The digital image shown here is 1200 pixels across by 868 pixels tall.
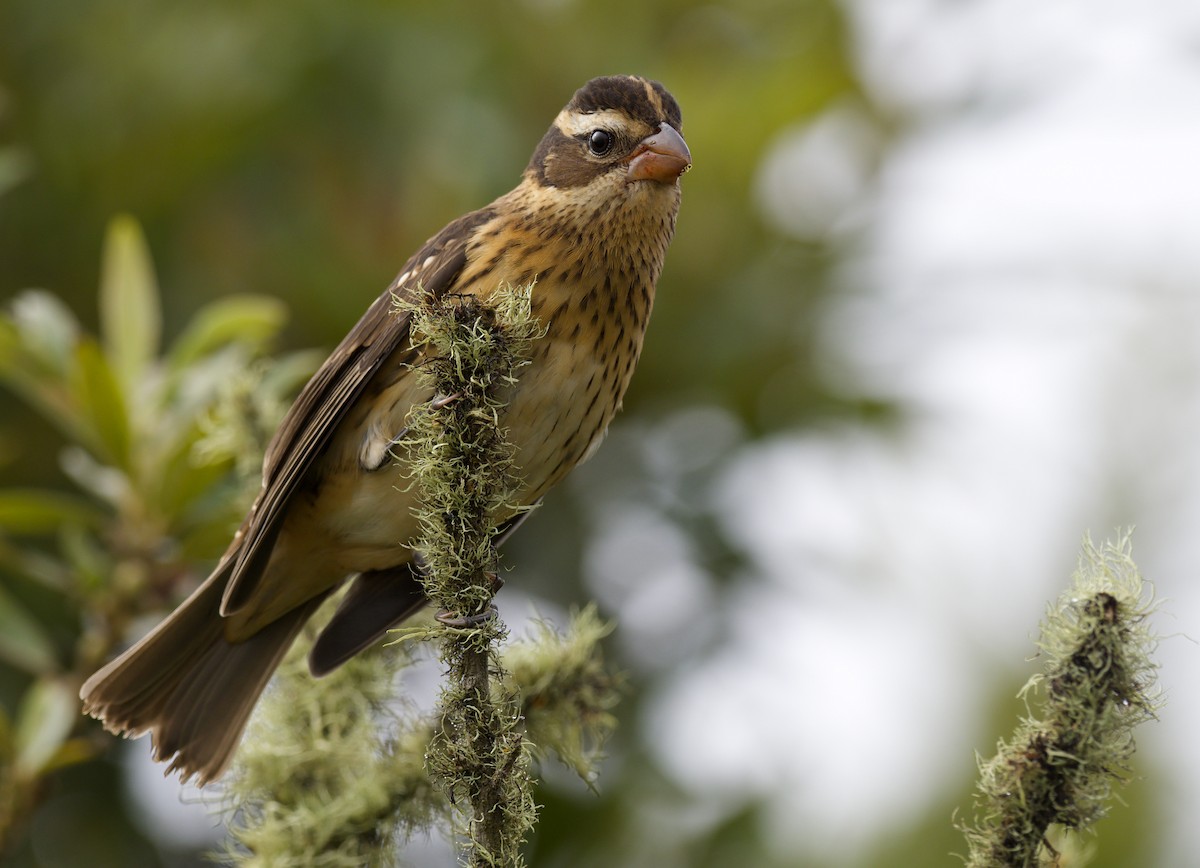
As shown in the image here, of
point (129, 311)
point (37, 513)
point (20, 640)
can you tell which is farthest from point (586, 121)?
point (20, 640)

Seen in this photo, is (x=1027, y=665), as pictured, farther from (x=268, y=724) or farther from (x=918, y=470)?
(x=268, y=724)

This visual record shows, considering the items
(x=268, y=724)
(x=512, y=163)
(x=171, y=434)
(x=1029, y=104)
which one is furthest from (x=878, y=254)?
(x=268, y=724)

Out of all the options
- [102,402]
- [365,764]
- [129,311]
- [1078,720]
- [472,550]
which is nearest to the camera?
[1078,720]

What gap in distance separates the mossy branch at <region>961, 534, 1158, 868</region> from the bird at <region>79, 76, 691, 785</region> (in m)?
1.53

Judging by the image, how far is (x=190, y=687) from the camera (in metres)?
3.09

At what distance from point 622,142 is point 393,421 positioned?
84cm

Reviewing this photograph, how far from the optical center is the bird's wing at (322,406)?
2.86m

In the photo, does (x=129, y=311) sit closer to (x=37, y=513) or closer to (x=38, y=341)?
(x=38, y=341)

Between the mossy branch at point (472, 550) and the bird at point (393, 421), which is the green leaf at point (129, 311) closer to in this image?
the bird at point (393, 421)

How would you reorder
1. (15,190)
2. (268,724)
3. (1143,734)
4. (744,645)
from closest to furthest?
(268,724) → (1143,734) → (744,645) → (15,190)

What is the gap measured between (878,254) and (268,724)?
2.81 m

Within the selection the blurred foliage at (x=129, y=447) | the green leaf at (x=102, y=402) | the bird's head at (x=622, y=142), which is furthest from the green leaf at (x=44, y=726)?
the bird's head at (x=622, y=142)

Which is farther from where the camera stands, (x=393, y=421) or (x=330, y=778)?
(x=393, y=421)

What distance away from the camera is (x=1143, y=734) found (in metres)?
3.02
